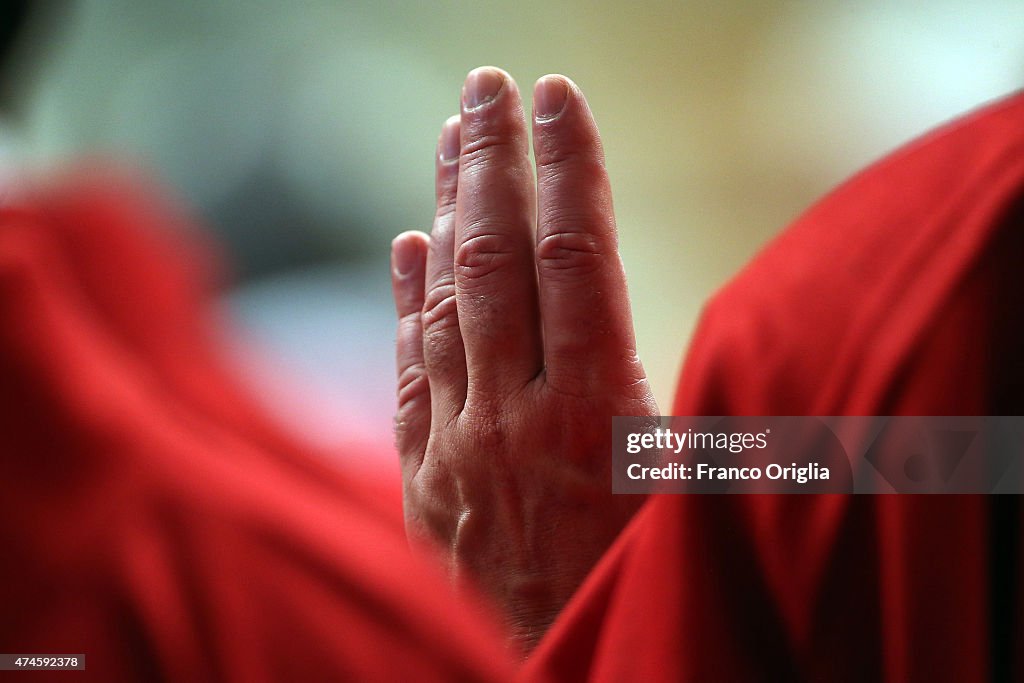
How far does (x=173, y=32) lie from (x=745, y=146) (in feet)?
4.23

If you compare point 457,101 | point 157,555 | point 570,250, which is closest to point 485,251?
point 570,250

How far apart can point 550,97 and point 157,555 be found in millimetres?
324

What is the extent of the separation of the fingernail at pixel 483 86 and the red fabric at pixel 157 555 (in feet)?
0.92

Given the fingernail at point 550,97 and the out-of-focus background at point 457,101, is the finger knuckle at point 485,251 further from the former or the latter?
the out-of-focus background at point 457,101

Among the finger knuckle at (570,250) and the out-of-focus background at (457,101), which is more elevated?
the out-of-focus background at (457,101)

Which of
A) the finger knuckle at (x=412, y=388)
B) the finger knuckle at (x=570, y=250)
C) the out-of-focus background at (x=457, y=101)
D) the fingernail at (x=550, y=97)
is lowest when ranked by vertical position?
the finger knuckle at (x=412, y=388)

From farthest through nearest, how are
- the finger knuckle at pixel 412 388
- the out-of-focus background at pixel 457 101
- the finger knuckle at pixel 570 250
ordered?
the out-of-focus background at pixel 457 101 → the finger knuckle at pixel 412 388 → the finger knuckle at pixel 570 250

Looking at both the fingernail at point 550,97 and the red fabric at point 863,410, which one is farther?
the fingernail at point 550,97

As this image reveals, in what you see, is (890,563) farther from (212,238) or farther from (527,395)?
(212,238)

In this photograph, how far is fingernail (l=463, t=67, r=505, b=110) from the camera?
516 millimetres

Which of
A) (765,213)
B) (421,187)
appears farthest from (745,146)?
(421,187)

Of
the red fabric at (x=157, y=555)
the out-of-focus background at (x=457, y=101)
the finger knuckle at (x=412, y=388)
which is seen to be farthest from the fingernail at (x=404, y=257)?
the out-of-focus background at (x=457, y=101)

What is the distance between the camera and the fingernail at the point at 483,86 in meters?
0.52

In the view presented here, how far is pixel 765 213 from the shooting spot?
6.07ft
